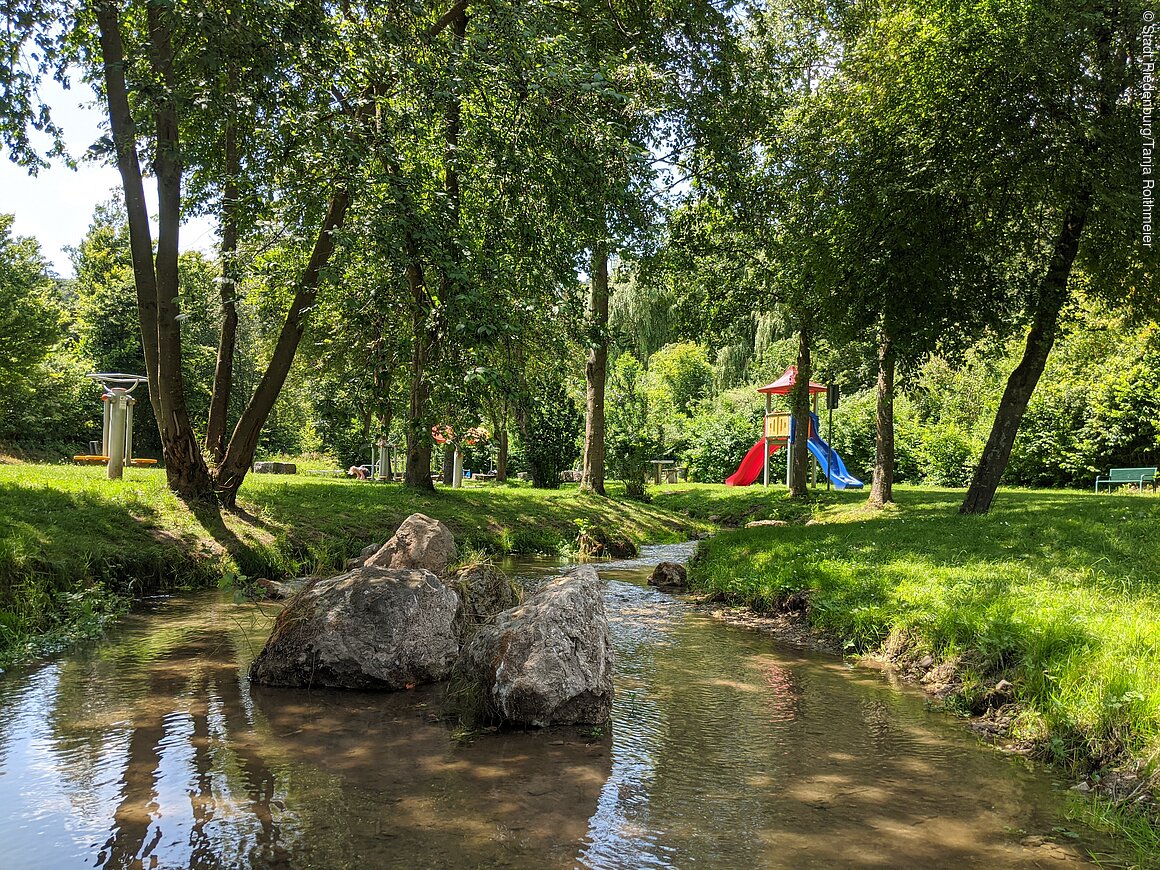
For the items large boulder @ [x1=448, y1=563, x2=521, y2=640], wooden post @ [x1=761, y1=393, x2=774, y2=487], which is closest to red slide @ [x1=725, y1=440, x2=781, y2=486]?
wooden post @ [x1=761, y1=393, x2=774, y2=487]

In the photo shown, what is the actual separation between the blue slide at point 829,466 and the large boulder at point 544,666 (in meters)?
22.5

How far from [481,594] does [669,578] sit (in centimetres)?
439

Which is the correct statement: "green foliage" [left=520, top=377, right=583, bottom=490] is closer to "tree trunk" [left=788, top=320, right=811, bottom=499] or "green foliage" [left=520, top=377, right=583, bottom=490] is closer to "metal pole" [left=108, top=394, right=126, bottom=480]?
"tree trunk" [left=788, top=320, right=811, bottom=499]

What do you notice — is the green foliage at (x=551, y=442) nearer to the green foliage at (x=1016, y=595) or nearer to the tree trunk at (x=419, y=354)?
the green foliage at (x=1016, y=595)

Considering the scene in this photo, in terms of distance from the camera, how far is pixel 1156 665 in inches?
209

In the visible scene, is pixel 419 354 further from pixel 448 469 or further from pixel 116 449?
pixel 448 469

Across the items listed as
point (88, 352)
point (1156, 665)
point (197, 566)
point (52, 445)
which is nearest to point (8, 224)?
point (88, 352)

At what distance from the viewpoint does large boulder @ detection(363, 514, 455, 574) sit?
9.27m

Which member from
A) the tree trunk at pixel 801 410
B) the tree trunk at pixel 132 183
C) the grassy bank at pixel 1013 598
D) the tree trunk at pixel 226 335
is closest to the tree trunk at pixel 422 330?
the tree trunk at pixel 132 183

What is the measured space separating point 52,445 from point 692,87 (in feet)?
89.2

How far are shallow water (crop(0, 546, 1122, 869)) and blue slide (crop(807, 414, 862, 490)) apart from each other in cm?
2130

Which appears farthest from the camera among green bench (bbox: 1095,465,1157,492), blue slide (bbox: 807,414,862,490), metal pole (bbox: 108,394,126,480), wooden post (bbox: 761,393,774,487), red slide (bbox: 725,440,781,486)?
red slide (bbox: 725,440,781,486)

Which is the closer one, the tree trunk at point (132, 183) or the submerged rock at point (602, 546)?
the tree trunk at point (132, 183)

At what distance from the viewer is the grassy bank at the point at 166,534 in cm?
848
